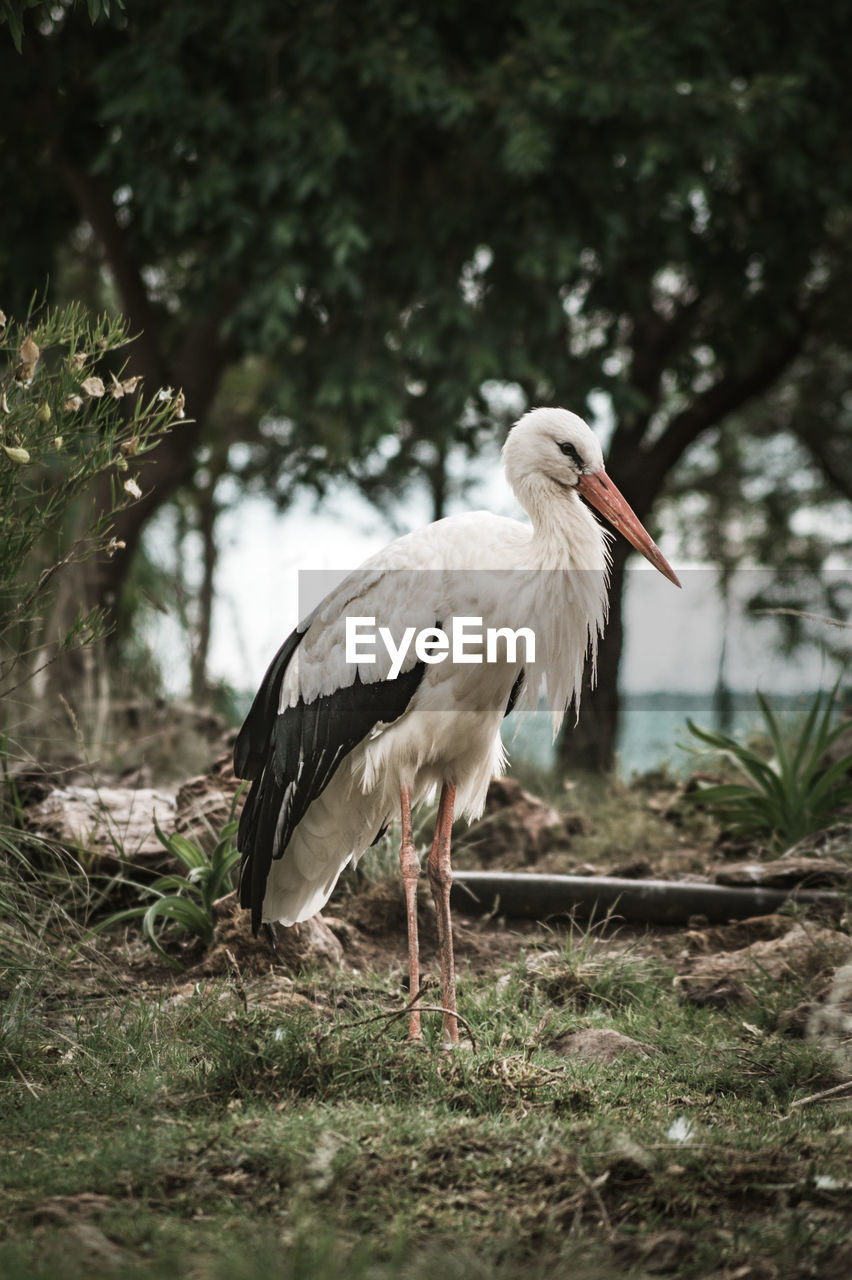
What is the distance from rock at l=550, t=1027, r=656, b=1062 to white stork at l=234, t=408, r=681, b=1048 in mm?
406

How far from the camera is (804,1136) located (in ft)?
9.73

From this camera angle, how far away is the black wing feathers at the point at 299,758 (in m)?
4.25

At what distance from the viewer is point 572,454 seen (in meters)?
4.30

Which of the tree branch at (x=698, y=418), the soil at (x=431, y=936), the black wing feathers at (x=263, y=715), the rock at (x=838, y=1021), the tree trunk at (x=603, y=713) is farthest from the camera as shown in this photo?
the tree branch at (x=698, y=418)

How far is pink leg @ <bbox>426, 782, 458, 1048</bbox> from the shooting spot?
4.07 metres

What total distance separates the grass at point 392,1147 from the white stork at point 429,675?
1.97ft

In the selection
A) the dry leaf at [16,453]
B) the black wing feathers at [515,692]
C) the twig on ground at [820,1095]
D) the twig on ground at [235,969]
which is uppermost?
the dry leaf at [16,453]

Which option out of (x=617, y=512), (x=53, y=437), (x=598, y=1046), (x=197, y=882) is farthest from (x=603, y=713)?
(x=53, y=437)

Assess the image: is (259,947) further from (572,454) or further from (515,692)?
(572,454)

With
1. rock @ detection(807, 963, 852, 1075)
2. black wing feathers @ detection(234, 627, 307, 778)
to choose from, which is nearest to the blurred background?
black wing feathers @ detection(234, 627, 307, 778)

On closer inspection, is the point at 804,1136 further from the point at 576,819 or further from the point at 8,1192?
the point at 576,819

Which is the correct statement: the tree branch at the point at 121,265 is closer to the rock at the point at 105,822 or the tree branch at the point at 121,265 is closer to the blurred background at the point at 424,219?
the blurred background at the point at 424,219

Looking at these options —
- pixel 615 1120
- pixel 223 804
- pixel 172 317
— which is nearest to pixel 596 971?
pixel 615 1120

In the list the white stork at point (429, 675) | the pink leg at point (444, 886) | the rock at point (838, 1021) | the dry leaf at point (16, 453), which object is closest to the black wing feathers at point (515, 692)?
the white stork at point (429, 675)
